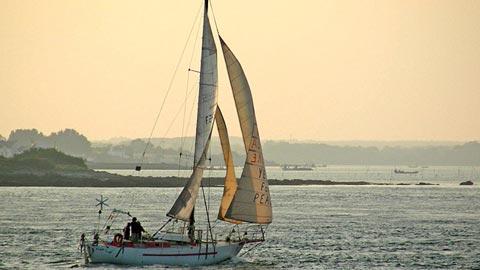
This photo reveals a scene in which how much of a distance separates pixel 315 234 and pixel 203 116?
1207 inches

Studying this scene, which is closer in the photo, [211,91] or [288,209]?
[211,91]

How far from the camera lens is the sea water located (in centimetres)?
6888

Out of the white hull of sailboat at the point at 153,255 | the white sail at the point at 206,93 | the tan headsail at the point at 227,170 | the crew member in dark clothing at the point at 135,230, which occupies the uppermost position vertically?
the white sail at the point at 206,93

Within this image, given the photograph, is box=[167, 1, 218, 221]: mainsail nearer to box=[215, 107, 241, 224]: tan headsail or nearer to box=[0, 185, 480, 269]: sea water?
box=[215, 107, 241, 224]: tan headsail

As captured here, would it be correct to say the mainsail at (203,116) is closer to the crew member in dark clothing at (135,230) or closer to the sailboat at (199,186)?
the sailboat at (199,186)

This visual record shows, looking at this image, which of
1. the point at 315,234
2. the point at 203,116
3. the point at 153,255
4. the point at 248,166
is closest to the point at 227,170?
the point at 248,166

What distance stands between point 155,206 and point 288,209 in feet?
55.9

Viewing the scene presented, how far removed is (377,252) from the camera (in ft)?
250

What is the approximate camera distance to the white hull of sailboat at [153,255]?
6181 centimetres

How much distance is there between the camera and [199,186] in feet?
205

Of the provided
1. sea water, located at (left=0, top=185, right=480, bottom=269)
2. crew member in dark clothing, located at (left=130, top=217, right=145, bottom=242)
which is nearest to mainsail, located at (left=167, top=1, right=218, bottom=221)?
crew member in dark clothing, located at (left=130, top=217, right=145, bottom=242)

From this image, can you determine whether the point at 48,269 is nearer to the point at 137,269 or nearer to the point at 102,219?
the point at 137,269

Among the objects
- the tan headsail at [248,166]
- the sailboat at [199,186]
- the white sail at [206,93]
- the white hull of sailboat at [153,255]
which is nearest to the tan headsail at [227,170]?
the sailboat at [199,186]

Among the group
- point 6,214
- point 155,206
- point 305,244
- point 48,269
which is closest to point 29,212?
point 6,214
